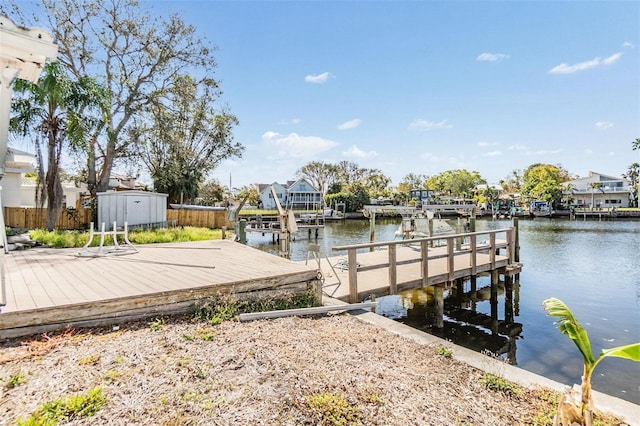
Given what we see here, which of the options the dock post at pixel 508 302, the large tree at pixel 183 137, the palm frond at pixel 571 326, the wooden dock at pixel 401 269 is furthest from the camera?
the large tree at pixel 183 137

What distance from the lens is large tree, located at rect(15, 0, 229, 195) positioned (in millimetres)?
16438

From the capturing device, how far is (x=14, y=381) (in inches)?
98.4

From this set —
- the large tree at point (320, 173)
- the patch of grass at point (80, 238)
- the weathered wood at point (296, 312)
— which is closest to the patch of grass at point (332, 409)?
the weathered wood at point (296, 312)

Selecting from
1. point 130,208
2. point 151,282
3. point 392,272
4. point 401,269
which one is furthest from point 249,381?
point 130,208

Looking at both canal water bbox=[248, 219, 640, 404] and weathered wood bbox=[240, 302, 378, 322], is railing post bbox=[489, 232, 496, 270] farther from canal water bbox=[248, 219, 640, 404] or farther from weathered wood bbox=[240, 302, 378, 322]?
weathered wood bbox=[240, 302, 378, 322]

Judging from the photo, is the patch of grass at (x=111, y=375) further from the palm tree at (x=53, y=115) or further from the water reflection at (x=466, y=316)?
the palm tree at (x=53, y=115)

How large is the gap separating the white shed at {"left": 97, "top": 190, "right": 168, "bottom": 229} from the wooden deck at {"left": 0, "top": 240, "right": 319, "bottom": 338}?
25.7 ft

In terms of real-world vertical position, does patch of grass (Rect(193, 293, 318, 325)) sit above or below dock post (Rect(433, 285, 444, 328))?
above

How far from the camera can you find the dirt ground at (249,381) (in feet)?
7.50

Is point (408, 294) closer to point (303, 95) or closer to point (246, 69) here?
point (246, 69)

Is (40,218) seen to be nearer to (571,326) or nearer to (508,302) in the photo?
(508,302)

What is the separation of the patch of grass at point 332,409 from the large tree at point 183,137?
20158 mm

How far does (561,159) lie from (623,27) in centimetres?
8790

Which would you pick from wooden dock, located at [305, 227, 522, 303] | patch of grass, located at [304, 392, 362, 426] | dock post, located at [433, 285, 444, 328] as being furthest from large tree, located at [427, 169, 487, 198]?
patch of grass, located at [304, 392, 362, 426]
